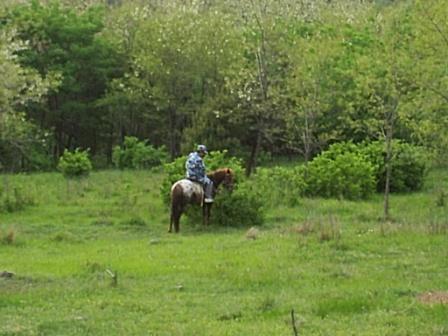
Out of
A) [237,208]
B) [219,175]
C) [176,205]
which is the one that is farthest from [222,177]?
[176,205]

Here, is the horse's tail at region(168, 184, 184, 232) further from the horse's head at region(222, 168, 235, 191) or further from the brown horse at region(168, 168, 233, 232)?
the horse's head at region(222, 168, 235, 191)

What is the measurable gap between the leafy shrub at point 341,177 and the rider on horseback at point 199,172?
7904 mm

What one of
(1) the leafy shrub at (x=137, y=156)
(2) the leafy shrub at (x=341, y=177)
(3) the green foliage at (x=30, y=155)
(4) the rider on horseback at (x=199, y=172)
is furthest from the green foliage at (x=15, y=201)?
(1) the leafy shrub at (x=137, y=156)

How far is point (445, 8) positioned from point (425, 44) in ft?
3.95

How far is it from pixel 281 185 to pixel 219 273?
47.8ft

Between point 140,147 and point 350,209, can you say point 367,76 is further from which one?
point 140,147

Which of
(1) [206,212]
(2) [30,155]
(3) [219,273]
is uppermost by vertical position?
(2) [30,155]

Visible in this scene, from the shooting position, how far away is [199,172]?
992 inches

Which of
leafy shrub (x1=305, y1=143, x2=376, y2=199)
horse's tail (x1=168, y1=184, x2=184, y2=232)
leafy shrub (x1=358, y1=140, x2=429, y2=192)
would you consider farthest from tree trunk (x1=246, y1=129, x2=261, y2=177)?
horse's tail (x1=168, y1=184, x2=184, y2=232)

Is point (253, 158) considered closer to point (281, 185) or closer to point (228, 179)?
point (281, 185)

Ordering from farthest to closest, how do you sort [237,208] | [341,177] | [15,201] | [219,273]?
[341,177] < [15,201] < [237,208] < [219,273]

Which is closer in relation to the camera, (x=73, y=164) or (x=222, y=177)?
(x=222, y=177)

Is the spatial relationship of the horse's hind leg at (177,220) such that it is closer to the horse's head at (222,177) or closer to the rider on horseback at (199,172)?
the rider on horseback at (199,172)

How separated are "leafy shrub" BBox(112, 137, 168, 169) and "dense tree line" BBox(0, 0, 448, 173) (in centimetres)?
146
